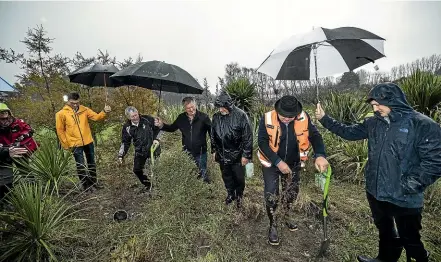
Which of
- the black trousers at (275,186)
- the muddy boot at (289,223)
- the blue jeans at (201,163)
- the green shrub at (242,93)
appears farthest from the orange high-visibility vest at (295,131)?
the green shrub at (242,93)

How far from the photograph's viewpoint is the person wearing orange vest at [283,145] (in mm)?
2679

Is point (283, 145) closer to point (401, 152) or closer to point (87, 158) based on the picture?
point (401, 152)

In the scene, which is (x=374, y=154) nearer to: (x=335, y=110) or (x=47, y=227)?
(x=47, y=227)

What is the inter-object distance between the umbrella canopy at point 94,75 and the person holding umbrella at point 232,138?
2735mm

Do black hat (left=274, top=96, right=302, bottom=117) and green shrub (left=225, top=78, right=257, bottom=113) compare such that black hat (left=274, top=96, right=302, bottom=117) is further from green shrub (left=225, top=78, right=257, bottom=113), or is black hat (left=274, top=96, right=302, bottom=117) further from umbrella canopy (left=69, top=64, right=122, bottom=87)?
green shrub (left=225, top=78, right=257, bottom=113)

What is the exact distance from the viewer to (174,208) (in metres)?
3.11

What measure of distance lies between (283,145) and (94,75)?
4.61m

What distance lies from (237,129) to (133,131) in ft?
6.26

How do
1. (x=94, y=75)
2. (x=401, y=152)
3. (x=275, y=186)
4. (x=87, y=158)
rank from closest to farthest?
(x=401, y=152)
(x=275, y=186)
(x=87, y=158)
(x=94, y=75)

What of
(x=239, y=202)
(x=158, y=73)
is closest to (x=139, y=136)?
(x=158, y=73)

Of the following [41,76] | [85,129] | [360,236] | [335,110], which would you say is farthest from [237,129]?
[41,76]

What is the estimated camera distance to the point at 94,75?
526cm

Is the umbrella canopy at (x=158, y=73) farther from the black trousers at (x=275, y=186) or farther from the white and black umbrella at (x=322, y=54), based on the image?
the black trousers at (x=275, y=186)

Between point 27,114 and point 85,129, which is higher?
point 27,114
